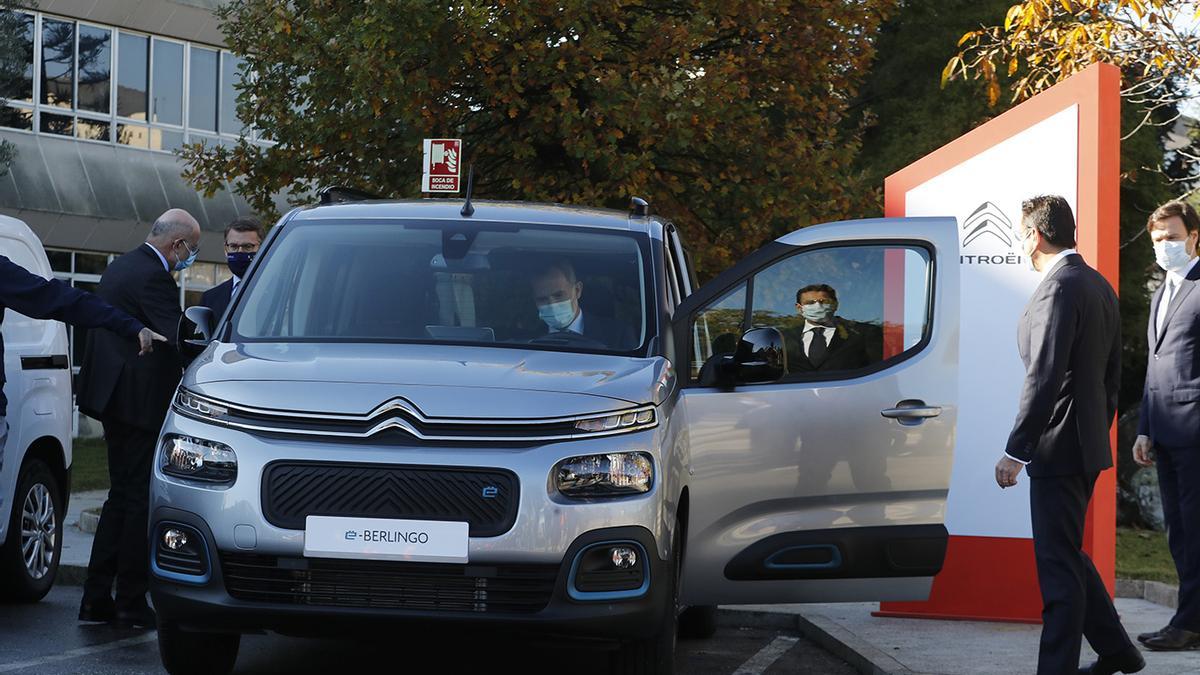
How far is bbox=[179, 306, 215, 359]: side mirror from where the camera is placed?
6867mm

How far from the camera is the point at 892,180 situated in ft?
31.6

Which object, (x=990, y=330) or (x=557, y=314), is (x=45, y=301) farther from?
(x=990, y=330)

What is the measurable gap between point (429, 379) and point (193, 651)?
4.78ft

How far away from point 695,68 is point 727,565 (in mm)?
8727

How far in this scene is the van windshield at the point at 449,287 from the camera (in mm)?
6727

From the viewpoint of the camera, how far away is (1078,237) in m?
8.61

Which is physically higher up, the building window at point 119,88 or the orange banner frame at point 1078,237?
the building window at point 119,88

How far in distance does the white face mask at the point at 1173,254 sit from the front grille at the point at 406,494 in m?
3.73

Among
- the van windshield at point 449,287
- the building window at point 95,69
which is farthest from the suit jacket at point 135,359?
the building window at point 95,69

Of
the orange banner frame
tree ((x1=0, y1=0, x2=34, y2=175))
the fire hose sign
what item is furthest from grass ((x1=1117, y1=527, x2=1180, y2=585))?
tree ((x1=0, y1=0, x2=34, y2=175))

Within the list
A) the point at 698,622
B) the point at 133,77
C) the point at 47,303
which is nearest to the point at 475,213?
the point at 47,303

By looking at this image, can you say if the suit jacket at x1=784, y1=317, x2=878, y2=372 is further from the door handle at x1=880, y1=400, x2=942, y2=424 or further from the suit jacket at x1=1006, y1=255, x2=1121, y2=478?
the suit jacket at x1=1006, y1=255, x2=1121, y2=478

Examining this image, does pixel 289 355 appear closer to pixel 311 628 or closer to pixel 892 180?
pixel 311 628

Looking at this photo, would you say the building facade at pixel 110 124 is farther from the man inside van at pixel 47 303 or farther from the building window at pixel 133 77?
the man inside van at pixel 47 303
